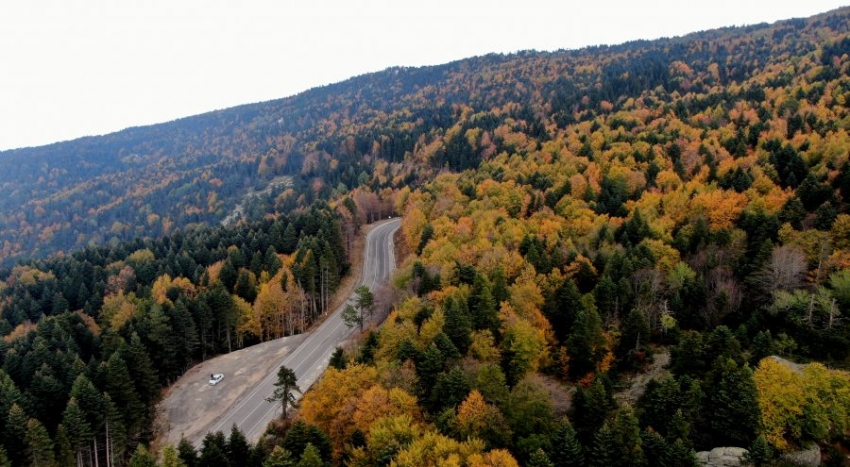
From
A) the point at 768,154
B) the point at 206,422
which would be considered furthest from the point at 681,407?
the point at 768,154

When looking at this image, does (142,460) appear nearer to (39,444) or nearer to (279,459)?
(279,459)

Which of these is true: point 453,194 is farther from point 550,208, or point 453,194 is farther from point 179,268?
point 179,268

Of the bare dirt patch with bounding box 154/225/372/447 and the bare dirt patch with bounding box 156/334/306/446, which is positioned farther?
the bare dirt patch with bounding box 156/334/306/446

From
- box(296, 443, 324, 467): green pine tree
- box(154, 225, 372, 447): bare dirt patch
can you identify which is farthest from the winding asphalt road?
box(296, 443, 324, 467): green pine tree

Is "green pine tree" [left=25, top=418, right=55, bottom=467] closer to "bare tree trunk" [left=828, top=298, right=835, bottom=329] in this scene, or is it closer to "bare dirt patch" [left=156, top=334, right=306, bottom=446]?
"bare dirt patch" [left=156, top=334, right=306, bottom=446]

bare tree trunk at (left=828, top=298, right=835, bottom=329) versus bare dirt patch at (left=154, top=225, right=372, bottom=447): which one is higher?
bare tree trunk at (left=828, top=298, right=835, bottom=329)

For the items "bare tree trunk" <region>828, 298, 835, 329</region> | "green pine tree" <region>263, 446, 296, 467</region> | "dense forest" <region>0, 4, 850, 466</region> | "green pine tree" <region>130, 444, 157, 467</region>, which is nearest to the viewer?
"green pine tree" <region>263, 446, 296, 467</region>
